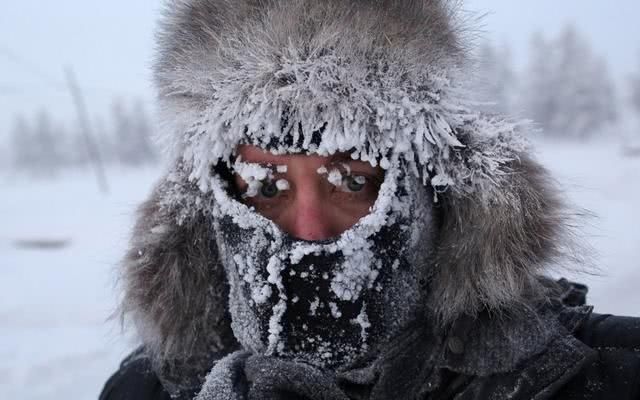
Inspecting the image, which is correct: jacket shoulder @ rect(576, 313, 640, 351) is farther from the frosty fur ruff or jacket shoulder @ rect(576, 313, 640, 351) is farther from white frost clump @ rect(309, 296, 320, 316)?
white frost clump @ rect(309, 296, 320, 316)

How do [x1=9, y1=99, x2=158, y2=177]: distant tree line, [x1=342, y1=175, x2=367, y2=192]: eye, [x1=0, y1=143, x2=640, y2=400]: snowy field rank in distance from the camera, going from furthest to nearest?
1. [x1=9, y1=99, x2=158, y2=177]: distant tree line
2. [x1=0, y1=143, x2=640, y2=400]: snowy field
3. [x1=342, y1=175, x2=367, y2=192]: eye

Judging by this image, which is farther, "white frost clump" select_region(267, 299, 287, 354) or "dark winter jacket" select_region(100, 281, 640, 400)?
"white frost clump" select_region(267, 299, 287, 354)

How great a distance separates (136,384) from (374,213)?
1033 mm

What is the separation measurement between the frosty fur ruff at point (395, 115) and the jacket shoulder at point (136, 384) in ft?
2.41

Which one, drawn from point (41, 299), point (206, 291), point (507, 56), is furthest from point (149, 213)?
point (507, 56)

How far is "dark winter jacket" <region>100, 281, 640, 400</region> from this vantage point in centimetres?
105

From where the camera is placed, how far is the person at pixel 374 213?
3.83ft

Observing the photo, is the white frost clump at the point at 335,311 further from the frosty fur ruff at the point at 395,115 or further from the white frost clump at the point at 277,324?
the frosty fur ruff at the point at 395,115

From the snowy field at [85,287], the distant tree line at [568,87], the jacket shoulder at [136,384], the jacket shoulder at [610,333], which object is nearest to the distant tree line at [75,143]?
the distant tree line at [568,87]

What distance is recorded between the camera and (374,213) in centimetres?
120

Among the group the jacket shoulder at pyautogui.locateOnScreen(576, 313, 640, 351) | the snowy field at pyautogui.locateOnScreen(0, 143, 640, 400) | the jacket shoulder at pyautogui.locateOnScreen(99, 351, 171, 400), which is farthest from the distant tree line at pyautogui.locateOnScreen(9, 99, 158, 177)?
the jacket shoulder at pyautogui.locateOnScreen(576, 313, 640, 351)

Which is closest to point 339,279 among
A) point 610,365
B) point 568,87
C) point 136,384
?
point 610,365

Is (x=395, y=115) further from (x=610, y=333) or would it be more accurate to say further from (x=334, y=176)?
(x=610, y=333)

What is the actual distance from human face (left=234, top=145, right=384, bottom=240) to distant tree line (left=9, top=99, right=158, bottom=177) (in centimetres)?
3473
